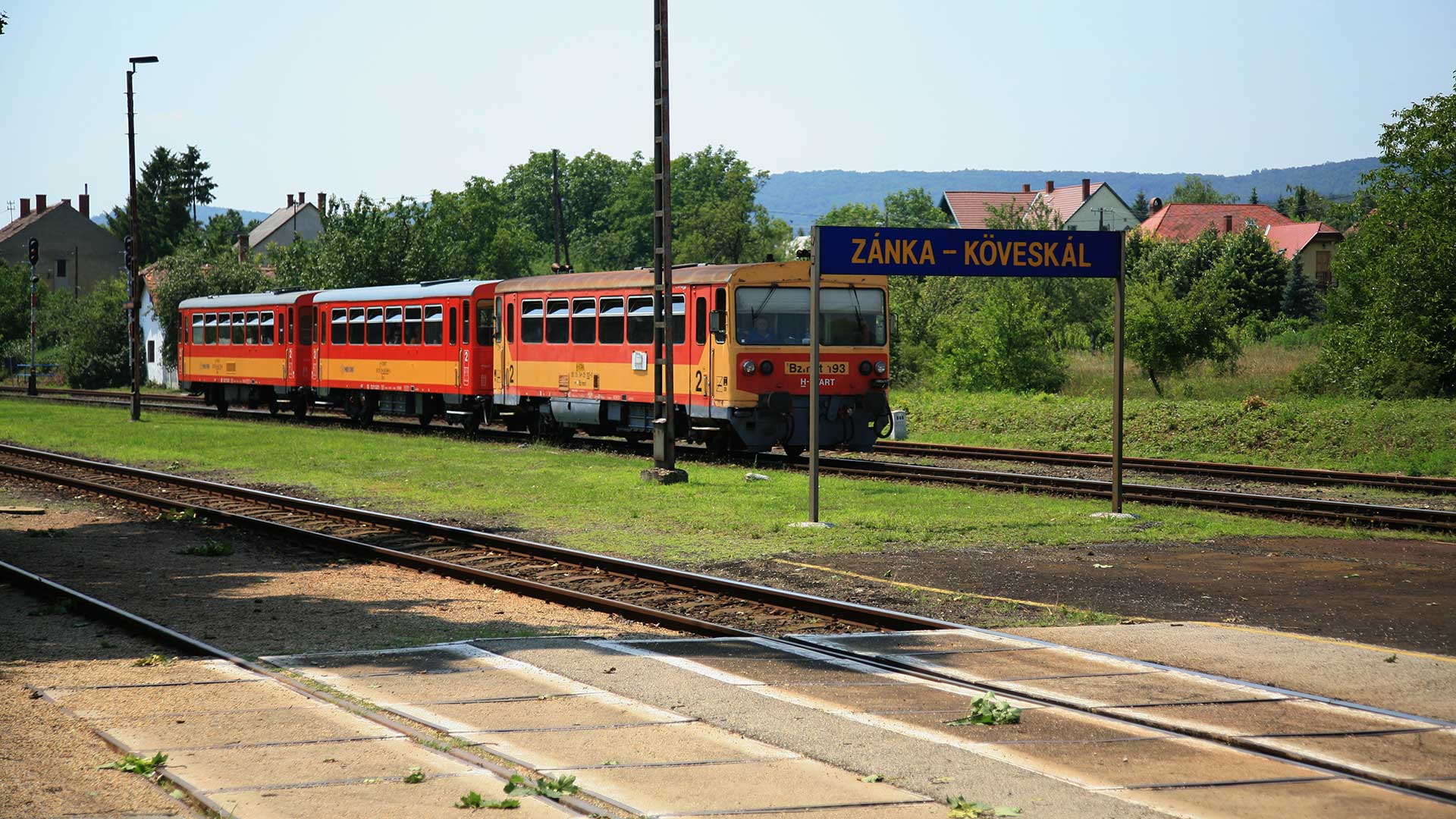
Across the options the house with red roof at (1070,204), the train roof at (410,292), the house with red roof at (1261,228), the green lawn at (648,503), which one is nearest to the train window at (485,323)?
the train roof at (410,292)

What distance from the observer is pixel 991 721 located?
6.98 metres

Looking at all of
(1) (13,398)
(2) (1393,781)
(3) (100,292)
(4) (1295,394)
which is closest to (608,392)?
(4) (1295,394)

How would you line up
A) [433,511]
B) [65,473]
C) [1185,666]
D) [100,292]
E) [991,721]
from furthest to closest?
[100,292] < [65,473] < [433,511] < [1185,666] < [991,721]

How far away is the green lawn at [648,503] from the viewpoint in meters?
14.5

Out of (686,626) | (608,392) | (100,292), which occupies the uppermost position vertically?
(100,292)

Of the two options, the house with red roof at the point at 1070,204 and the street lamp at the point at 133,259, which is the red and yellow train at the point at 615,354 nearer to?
the street lamp at the point at 133,259

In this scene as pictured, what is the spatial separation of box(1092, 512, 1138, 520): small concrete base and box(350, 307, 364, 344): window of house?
22.4 meters

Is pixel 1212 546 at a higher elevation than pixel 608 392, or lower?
lower

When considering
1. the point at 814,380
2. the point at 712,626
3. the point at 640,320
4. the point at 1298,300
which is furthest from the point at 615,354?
the point at 1298,300

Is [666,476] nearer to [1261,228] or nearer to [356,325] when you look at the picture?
[356,325]

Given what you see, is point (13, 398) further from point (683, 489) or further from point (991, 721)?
point (991, 721)

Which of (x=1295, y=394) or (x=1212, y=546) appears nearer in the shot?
(x=1212, y=546)

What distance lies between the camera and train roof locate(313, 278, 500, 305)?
3003 cm

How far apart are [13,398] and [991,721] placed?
167ft
